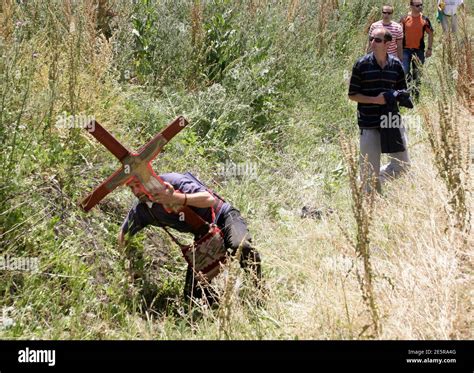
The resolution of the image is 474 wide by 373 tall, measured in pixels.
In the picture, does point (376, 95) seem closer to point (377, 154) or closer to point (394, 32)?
point (377, 154)

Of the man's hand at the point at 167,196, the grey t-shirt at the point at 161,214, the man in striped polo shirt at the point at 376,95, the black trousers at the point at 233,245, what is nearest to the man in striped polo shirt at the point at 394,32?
the man in striped polo shirt at the point at 376,95

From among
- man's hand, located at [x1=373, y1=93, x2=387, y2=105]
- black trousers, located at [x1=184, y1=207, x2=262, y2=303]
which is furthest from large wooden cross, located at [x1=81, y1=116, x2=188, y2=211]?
man's hand, located at [x1=373, y1=93, x2=387, y2=105]

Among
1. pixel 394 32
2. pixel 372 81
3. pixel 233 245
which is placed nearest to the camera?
pixel 233 245

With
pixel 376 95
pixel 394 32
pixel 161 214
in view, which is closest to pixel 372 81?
pixel 376 95

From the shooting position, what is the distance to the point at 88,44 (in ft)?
21.8

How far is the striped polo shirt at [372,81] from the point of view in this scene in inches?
241

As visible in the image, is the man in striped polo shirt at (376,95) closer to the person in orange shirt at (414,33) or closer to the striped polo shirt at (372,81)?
the striped polo shirt at (372,81)

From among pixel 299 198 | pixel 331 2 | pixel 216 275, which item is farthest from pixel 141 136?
pixel 331 2

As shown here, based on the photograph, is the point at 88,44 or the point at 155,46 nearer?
the point at 88,44

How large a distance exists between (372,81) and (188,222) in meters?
2.32

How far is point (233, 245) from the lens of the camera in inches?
187

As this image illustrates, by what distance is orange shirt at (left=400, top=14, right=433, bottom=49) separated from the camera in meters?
9.80
